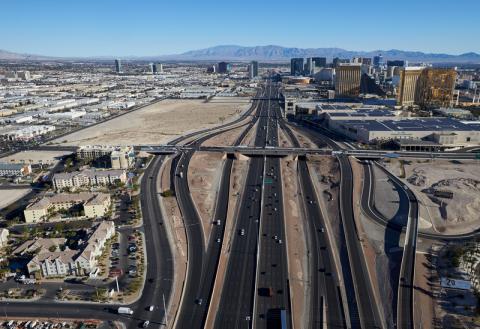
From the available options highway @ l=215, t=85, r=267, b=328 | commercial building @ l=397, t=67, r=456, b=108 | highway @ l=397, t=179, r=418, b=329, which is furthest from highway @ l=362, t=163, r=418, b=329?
commercial building @ l=397, t=67, r=456, b=108

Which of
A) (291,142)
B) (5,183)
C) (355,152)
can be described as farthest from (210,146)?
(5,183)

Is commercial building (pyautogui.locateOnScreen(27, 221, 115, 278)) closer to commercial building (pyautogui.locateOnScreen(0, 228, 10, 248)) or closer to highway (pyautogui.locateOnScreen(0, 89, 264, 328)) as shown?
highway (pyautogui.locateOnScreen(0, 89, 264, 328))

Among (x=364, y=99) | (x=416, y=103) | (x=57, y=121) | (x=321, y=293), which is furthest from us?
(x=364, y=99)

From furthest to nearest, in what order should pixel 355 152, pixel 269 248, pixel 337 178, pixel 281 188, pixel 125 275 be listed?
pixel 355 152
pixel 337 178
pixel 281 188
pixel 269 248
pixel 125 275

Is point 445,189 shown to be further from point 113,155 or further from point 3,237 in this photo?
point 3,237

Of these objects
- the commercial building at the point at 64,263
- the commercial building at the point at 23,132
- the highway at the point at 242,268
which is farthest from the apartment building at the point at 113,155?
the commercial building at the point at 23,132

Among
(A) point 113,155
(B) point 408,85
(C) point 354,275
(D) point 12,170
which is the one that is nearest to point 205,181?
(A) point 113,155

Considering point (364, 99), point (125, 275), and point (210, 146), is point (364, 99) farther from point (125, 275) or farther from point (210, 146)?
point (125, 275)
